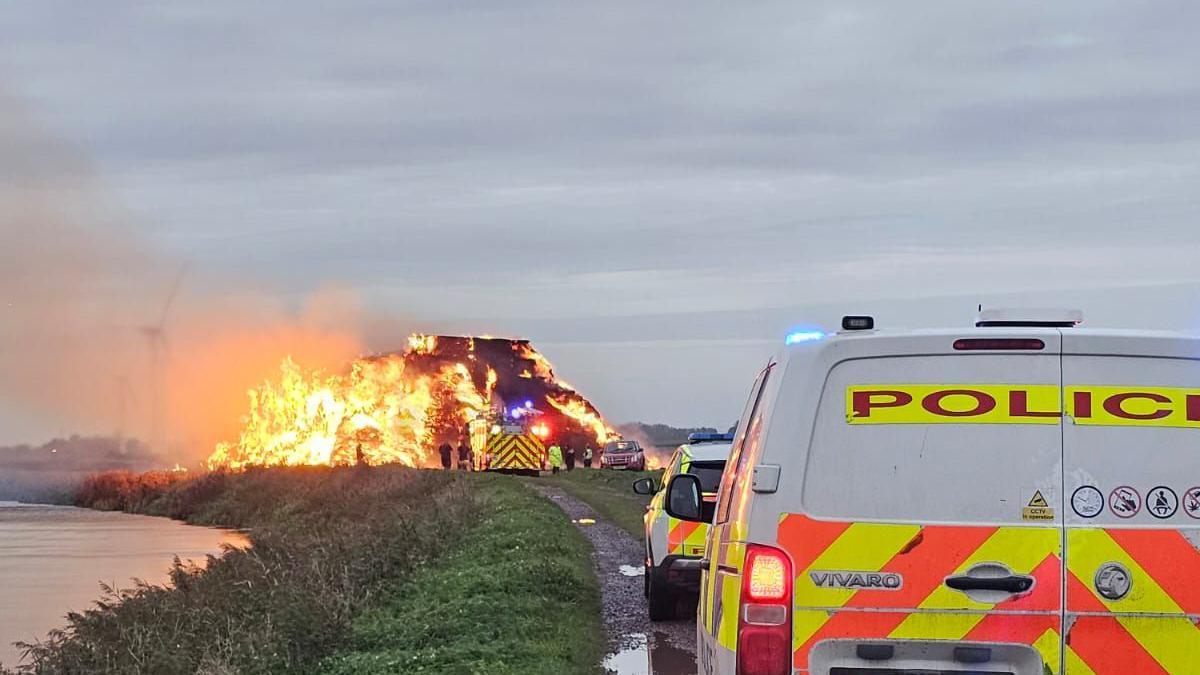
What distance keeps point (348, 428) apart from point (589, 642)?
7199 cm

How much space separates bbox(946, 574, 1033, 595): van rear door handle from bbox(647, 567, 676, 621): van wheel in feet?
35.3

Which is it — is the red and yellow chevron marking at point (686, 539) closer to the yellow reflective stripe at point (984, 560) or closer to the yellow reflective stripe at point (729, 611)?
the yellow reflective stripe at point (729, 611)

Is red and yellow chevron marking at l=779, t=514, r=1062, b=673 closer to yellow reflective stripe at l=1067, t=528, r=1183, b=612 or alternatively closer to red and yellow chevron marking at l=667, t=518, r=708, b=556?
yellow reflective stripe at l=1067, t=528, r=1183, b=612

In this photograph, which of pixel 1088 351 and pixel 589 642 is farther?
pixel 589 642

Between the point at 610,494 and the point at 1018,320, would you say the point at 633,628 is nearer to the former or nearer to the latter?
the point at 1018,320

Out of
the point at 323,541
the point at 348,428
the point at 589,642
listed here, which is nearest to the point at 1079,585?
the point at 589,642

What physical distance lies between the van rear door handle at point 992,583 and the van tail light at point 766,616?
1.91 feet

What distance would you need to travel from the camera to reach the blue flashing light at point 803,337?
5.95m

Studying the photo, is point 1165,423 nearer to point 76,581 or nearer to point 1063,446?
point 1063,446

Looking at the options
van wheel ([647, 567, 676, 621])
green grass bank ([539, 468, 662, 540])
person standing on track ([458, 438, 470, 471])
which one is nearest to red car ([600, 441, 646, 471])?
green grass bank ([539, 468, 662, 540])

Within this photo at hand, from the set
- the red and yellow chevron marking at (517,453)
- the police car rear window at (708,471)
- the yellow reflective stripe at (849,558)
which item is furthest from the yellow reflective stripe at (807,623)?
the red and yellow chevron marking at (517,453)

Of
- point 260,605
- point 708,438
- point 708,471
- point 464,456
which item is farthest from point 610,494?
point 708,471

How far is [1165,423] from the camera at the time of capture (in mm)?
5430

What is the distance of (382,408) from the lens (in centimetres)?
8806
